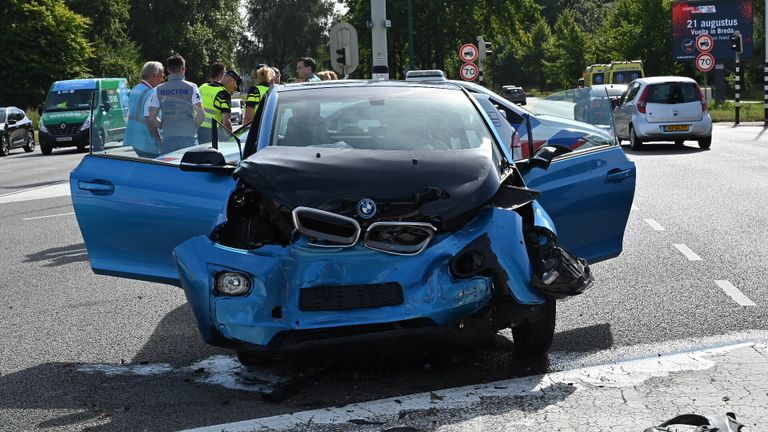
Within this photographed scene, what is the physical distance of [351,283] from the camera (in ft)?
18.4

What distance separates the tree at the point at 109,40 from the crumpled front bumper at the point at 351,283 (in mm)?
69290

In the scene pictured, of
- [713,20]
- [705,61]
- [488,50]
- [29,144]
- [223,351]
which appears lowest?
[29,144]

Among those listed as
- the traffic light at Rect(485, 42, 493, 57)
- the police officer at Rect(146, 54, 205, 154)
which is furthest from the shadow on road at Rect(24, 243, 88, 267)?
the traffic light at Rect(485, 42, 493, 57)

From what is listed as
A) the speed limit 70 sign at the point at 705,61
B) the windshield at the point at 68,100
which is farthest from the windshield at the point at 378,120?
the speed limit 70 sign at the point at 705,61

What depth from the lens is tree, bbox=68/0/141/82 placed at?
7356 cm

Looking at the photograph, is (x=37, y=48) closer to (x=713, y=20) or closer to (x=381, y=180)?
(x=713, y=20)

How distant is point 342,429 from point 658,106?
857 inches

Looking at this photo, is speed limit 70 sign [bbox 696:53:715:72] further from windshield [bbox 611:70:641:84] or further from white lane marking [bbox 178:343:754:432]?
white lane marking [bbox 178:343:754:432]

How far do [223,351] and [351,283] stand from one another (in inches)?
66.3

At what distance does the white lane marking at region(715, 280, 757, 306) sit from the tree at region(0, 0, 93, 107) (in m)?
59.5

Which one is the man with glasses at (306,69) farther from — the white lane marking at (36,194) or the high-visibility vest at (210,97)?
the white lane marking at (36,194)

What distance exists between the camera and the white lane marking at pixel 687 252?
991 centimetres

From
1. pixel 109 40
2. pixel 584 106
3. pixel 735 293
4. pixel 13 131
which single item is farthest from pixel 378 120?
pixel 109 40

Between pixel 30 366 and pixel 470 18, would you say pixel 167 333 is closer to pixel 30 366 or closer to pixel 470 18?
pixel 30 366
